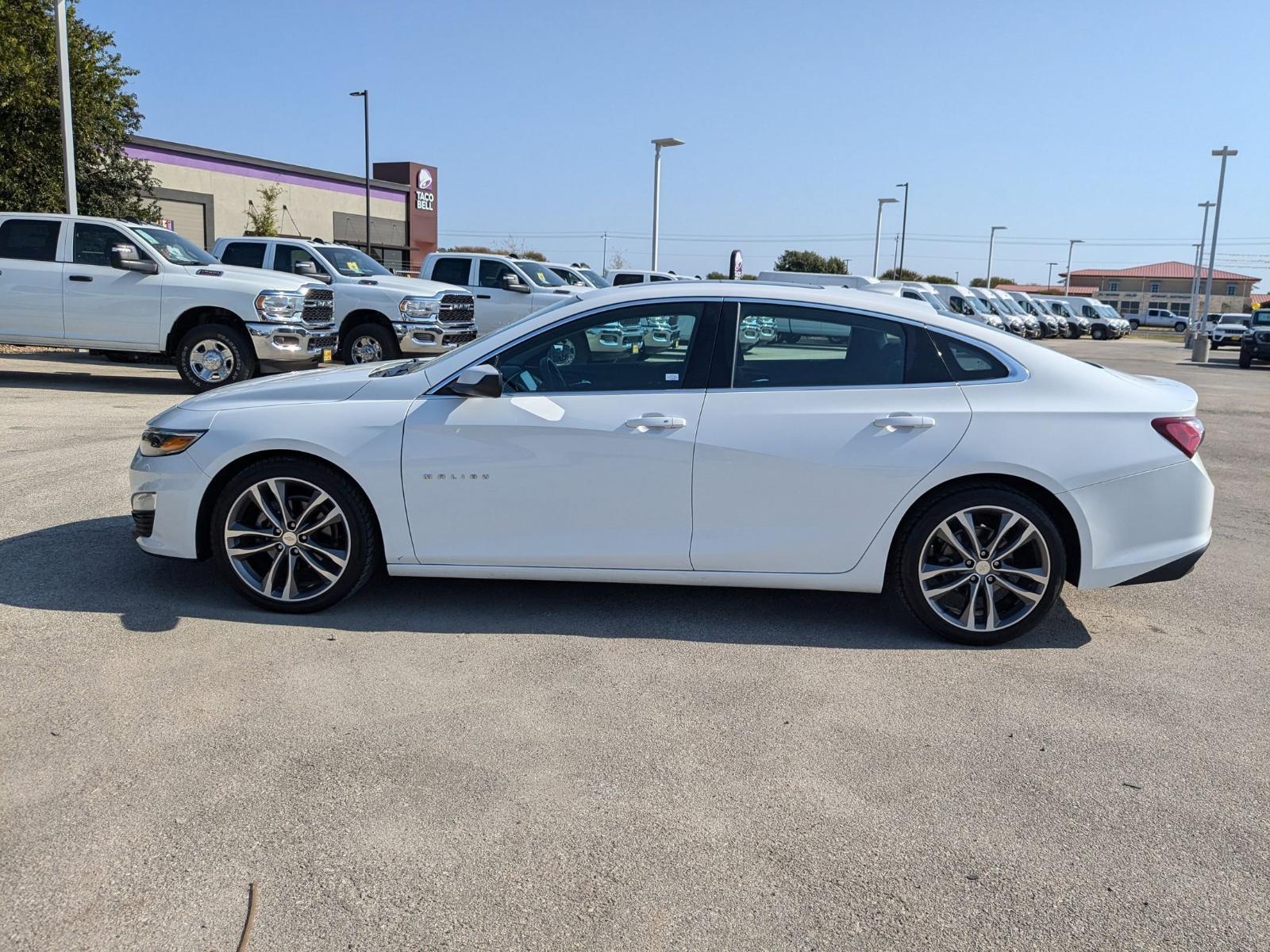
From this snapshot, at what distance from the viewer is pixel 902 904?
293 cm

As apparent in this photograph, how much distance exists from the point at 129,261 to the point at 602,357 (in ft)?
32.2

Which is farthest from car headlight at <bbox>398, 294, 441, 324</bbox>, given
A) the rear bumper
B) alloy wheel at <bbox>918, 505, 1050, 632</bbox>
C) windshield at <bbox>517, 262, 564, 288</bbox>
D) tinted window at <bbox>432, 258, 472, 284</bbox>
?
the rear bumper

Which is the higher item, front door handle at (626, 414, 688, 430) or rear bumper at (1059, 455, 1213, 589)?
front door handle at (626, 414, 688, 430)

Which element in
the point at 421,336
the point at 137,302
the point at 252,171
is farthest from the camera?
the point at 252,171

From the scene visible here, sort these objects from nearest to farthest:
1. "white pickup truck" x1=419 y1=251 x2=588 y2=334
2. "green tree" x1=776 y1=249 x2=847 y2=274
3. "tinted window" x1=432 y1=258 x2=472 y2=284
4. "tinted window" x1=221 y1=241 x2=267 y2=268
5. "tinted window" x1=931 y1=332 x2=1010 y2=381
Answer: "tinted window" x1=931 y1=332 x2=1010 y2=381, "tinted window" x1=221 y1=241 x2=267 y2=268, "white pickup truck" x1=419 y1=251 x2=588 y2=334, "tinted window" x1=432 y1=258 x2=472 y2=284, "green tree" x1=776 y1=249 x2=847 y2=274

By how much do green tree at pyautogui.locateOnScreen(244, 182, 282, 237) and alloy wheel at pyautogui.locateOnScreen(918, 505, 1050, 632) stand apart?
119 feet

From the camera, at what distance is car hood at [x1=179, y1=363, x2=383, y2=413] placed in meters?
5.05

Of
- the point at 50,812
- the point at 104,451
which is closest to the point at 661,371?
the point at 50,812

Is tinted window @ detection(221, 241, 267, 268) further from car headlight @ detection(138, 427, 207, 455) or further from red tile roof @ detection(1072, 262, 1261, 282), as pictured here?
red tile roof @ detection(1072, 262, 1261, 282)

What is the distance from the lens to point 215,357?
13.0 metres

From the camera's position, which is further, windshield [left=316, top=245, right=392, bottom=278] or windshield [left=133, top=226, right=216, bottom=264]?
windshield [left=316, top=245, right=392, bottom=278]

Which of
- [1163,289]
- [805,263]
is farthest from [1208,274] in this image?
[1163,289]

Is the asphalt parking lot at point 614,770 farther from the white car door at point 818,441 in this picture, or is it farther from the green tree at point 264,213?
the green tree at point 264,213

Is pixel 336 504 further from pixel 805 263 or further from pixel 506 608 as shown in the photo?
pixel 805 263
